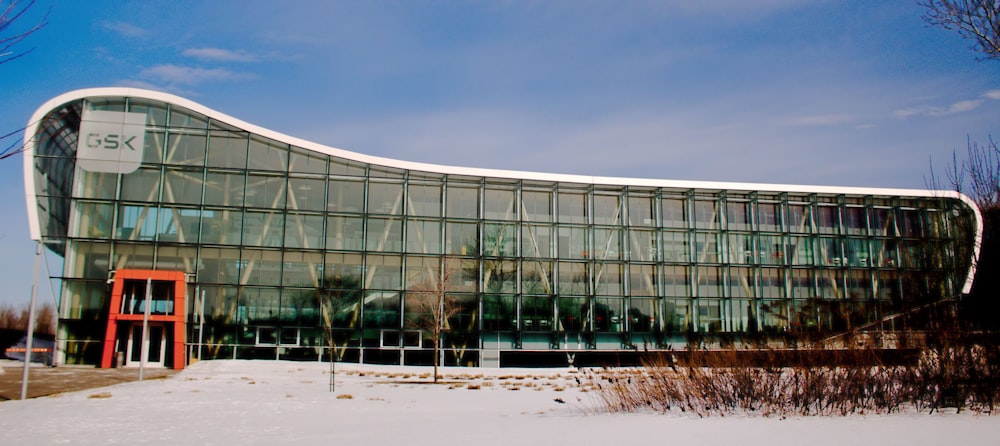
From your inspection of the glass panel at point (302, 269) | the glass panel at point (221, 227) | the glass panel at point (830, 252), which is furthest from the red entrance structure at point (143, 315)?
the glass panel at point (830, 252)

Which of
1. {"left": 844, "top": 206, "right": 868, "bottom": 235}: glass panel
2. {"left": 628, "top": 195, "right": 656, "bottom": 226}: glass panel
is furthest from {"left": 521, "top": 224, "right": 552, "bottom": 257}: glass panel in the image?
{"left": 844, "top": 206, "right": 868, "bottom": 235}: glass panel

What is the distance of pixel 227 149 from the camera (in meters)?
45.8

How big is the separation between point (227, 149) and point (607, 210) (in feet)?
82.1

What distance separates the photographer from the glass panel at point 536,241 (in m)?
49.6

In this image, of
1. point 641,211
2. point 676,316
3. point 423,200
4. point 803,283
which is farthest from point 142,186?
point 803,283

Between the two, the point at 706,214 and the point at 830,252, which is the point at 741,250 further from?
the point at 830,252

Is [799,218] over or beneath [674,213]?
beneath

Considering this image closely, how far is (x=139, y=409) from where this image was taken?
773 inches

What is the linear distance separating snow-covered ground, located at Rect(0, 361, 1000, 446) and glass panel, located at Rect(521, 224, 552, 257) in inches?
862

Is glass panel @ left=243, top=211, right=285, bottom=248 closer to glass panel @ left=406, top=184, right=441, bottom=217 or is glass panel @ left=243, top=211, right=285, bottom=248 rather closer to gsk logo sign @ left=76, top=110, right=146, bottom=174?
gsk logo sign @ left=76, top=110, right=146, bottom=174

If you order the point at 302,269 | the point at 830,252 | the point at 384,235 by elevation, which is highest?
the point at 384,235

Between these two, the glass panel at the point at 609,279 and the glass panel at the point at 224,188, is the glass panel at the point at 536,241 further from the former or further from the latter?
the glass panel at the point at 224,188

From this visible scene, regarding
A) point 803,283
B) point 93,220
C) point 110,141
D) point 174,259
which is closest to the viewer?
point 93,220

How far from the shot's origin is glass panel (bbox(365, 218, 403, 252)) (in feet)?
155
